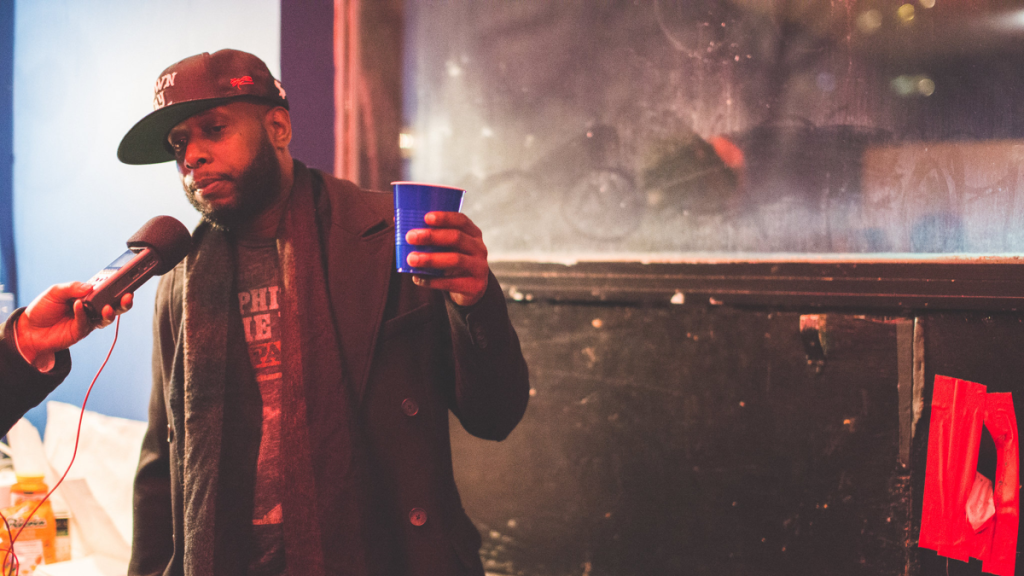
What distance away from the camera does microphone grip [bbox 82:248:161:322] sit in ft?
4.24

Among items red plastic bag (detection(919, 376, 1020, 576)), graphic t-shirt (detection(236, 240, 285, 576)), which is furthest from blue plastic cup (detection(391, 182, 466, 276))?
red plastic bag (detection(919, 376, 1020, 576))

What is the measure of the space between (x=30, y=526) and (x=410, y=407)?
5.62 ft

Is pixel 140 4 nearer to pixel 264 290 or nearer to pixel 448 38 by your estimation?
pixel 448 38

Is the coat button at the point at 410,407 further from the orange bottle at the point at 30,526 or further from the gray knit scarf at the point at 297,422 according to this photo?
the orange bottle at the point at 30,526

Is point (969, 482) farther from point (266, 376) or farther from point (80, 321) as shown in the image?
point (80, 321)

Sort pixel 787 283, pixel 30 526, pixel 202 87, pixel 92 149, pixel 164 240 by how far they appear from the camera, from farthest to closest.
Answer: pixel 92 149
pixel 30 526
pixel 787 283
pixel 202 87
pixel 164 240

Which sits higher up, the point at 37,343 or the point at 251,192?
the point at 251,192

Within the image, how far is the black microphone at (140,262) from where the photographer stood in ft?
4.27

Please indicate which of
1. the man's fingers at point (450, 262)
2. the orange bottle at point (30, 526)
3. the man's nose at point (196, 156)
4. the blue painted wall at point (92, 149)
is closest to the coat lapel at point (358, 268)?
the man's nose at point (196, 156)

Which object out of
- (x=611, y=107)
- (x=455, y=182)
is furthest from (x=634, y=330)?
(x=455, y=182)

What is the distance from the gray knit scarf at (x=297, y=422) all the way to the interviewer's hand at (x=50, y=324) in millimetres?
241

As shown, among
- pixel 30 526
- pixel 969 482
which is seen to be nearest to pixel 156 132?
pixel 30 526

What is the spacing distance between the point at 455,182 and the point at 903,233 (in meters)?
1.50

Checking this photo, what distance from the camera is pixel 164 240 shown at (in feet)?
4.72
